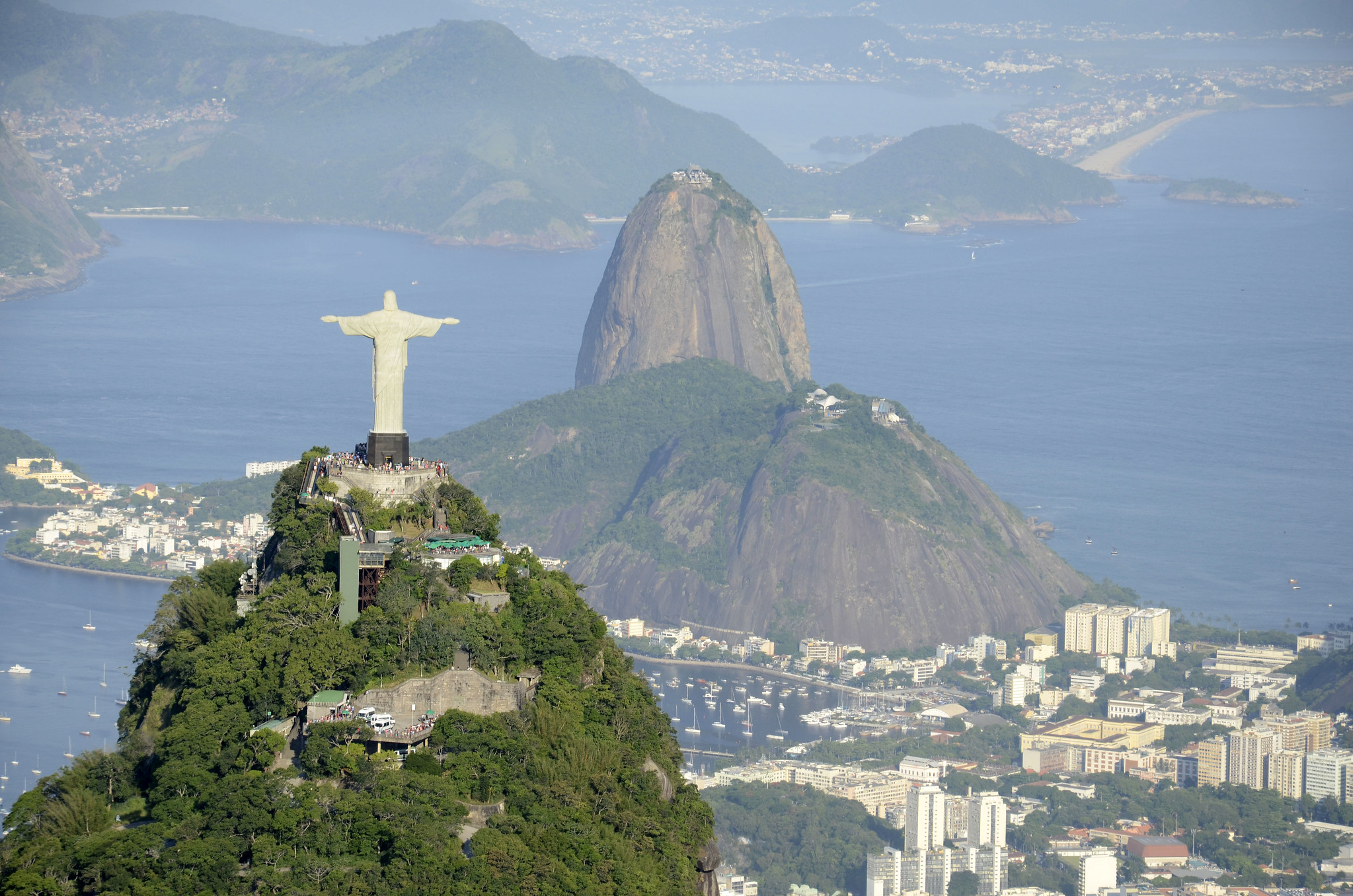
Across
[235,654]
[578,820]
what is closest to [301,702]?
[235,654]

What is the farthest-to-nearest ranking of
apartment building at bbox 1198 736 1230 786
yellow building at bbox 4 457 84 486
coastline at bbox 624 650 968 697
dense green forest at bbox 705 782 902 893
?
yellow building at bbox 4 457 84 486 < coastline at bbox 624 650 968 697 < apartment building at bbox 1198 736 1230 786 < dense green forest at bbox 705 782 902 893

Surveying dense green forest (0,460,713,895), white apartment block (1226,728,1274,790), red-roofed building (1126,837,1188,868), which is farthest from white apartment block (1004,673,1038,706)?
dense green forest (0,460,713,895)

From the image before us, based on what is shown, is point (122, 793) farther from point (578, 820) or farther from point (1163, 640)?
point (1163, 640)

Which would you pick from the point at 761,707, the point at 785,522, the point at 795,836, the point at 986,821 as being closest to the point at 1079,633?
the point at 785,522

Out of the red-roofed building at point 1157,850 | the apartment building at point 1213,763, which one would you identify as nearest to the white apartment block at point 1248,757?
the apartment building at point 1213,763

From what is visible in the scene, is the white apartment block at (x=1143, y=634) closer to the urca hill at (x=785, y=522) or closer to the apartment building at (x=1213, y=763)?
the urca hill at (x=785, y=522)

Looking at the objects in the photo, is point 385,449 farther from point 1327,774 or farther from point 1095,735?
point 1095,735

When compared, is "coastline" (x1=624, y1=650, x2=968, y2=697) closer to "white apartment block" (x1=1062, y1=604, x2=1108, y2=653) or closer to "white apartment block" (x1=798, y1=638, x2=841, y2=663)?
"white apartment block" (x1=798, y1=638, x2=841, y2=663)
